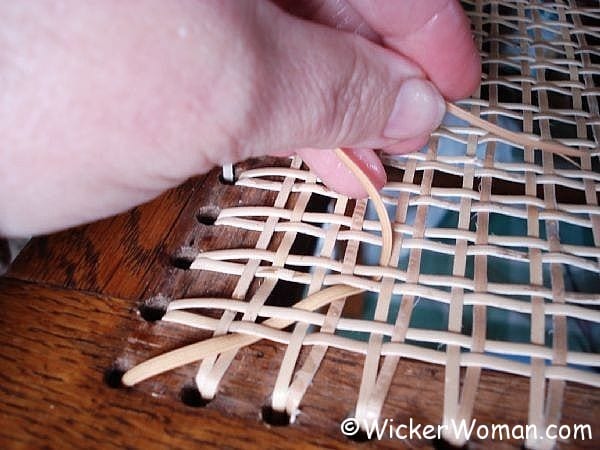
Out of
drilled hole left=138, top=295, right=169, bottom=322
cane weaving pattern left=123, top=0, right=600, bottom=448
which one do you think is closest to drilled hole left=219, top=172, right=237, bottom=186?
cane weaving pattern left=123, top=0, right=600, bottom=448

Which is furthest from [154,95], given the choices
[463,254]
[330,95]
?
[463,254]

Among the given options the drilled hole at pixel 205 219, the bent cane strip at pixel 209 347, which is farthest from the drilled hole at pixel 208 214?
the bent cane strip at pixel 209 347

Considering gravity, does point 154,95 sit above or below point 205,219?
above

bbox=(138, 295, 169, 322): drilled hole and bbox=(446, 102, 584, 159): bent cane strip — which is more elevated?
bbox=(138, 295, 169, 322): drilled hole

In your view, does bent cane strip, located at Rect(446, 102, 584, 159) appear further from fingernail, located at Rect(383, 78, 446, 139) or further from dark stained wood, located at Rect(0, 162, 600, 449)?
dark stained wood, located at Rect(0, 162, 600, 449)

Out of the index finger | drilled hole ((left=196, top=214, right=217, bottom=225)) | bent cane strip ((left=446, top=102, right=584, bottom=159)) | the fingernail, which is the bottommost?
bent cane strip ((left=446, top=102, right=584, bottom=159))

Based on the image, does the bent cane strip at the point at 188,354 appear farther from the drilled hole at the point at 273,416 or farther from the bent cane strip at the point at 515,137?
the bent cane strip at the point at 515,137

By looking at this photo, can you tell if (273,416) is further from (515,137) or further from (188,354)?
(515,137)

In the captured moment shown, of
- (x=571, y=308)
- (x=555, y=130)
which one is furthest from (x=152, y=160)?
(x=555, y=130)
